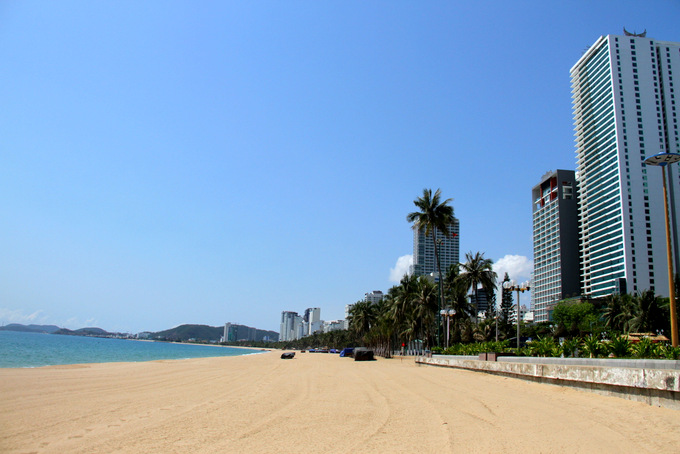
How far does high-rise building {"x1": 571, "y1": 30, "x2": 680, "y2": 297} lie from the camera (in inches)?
4542

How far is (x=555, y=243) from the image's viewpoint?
146 metres

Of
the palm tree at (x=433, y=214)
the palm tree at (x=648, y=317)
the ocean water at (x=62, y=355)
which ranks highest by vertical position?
the palm tree at (x=433, y=214)

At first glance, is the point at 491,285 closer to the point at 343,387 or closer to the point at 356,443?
the point at 343,387

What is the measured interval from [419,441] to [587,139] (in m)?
156

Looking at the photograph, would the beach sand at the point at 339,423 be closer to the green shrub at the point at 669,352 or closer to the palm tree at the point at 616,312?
the green shrub at the point at 669,352

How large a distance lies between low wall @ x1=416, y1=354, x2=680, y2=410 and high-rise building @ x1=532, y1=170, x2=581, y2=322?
456 feet

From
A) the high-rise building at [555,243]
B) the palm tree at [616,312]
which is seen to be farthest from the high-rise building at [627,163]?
the palm tree at [616,312]

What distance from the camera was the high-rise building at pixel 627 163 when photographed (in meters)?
115

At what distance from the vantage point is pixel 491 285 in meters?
49.7

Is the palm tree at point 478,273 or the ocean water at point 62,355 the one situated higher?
the palm tree at point 478,273

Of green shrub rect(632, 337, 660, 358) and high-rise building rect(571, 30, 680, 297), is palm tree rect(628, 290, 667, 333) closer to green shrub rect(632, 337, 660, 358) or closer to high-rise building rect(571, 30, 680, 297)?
high-rise building rect(571, 30, 680, 297)

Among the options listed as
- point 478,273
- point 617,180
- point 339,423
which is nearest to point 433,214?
point 478,273

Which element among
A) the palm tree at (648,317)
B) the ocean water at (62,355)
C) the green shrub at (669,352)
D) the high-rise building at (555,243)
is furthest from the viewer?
the high-rise building at (555,243)

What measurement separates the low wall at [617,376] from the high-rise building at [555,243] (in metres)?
139
